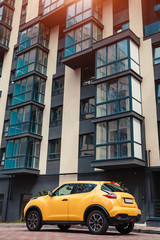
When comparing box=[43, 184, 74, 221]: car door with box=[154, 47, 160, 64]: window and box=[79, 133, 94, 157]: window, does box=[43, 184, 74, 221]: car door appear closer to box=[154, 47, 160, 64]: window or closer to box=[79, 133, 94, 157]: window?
box=[79, 133, 94, 157]: window

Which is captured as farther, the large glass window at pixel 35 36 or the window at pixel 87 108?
the large glass window at pixel 35 36

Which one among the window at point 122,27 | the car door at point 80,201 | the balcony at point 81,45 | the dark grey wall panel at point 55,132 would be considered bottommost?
the car door at point 80,201

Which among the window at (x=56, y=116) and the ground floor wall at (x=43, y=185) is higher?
the window at (x=56, y=116)

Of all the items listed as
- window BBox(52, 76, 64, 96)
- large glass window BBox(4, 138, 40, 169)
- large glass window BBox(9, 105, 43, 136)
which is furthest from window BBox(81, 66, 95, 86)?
large glass window BBox(4, 138, 40, 169)

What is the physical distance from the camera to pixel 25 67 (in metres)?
23.5

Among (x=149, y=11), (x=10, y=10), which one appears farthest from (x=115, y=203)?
(x=10, y=10)

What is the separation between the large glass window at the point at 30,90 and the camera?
2208 centimetres

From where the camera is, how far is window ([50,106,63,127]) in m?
21.2

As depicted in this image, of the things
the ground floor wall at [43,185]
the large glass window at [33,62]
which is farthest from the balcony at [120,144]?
the large glass window at [33,62]

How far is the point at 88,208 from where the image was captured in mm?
8141

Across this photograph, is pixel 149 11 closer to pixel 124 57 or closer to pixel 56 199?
pixel 124 57

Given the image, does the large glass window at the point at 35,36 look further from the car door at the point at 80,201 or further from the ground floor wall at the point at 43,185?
the car door at the point at 80,201

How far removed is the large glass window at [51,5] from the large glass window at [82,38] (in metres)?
4.24

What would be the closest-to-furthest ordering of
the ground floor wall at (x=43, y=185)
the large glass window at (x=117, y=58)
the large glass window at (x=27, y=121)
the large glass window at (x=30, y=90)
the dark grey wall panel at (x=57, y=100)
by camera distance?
the ground floor wall at (x=43, y=185) < the large glass window at (x=117, y=58) < the large glass window at (x=27, y=121) < the dark grey wall panel at (x=57, y=100) < the large glass window at (x=30, y=90)
